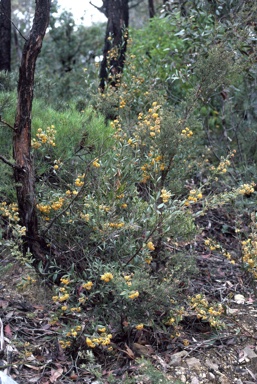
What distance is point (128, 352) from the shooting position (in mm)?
3555

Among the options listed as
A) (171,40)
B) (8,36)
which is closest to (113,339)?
(8,36)

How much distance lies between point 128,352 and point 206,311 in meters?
0.55

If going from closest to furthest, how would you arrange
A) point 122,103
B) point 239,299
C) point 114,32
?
point 239,299 < point 122,103 < point 114,32

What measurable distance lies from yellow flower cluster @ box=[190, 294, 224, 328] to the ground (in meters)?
0.15

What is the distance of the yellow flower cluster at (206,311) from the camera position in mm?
3590

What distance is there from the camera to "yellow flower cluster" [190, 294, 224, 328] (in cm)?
359

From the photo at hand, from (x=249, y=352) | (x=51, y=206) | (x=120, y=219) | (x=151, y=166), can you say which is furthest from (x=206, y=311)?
(x=51, y=206)

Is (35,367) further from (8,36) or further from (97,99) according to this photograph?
(8,36)

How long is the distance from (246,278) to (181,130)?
1355 millimetres

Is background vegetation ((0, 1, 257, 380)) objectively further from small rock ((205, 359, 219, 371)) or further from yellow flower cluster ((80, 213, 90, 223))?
small rock ((205, 359, 219, 371))

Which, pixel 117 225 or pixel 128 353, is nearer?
pixel 117 225

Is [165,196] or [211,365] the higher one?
[165,196]

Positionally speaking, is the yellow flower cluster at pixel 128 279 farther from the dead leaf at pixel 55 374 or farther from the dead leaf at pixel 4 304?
the dead leaf at pixel 4 304

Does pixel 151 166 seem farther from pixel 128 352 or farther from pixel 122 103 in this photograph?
pixel 122 103
